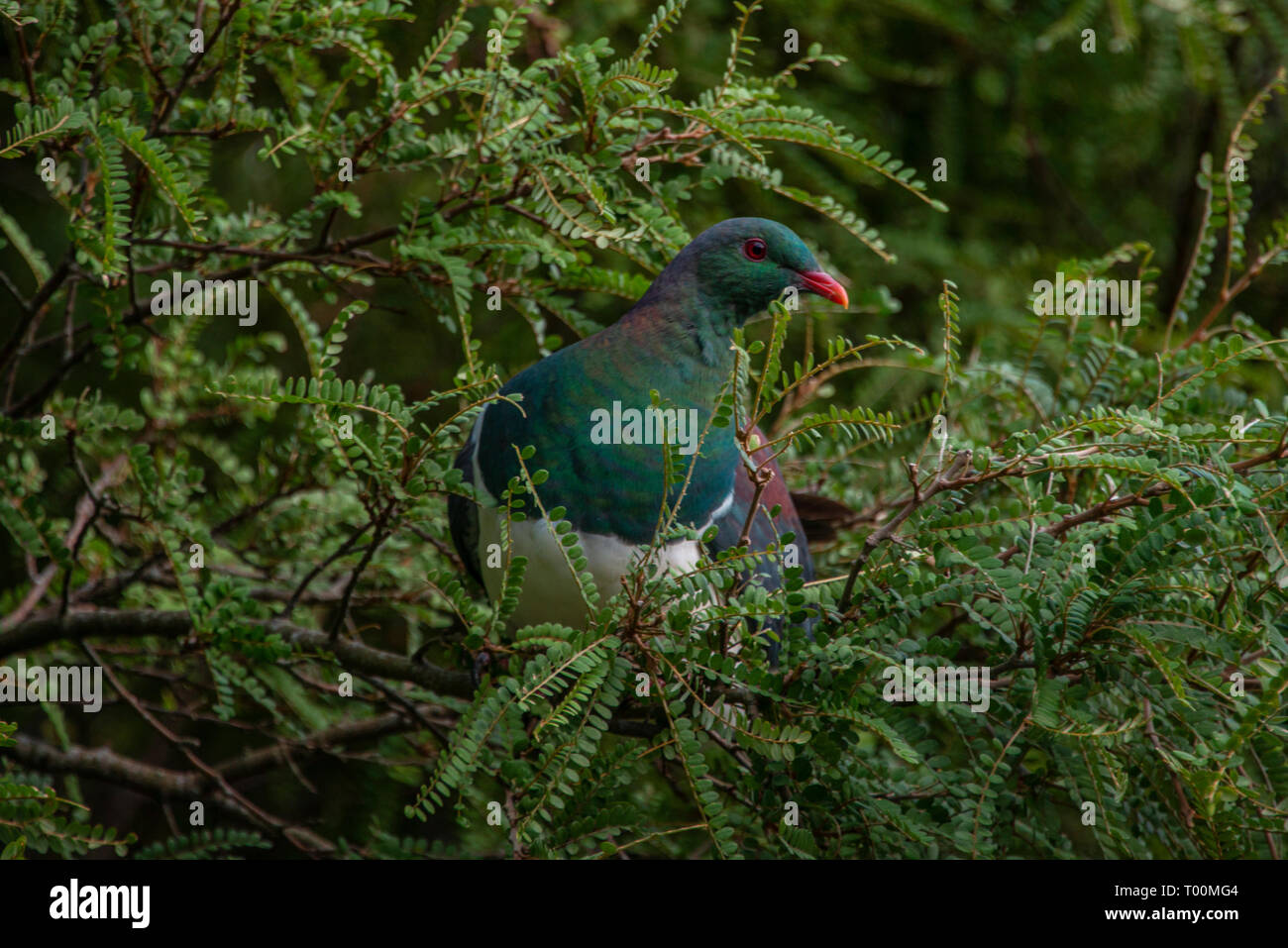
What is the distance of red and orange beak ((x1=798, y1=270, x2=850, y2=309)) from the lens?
2791 millimetres

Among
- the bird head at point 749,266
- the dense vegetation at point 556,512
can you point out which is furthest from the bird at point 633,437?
the dense vegetation at point 556,512

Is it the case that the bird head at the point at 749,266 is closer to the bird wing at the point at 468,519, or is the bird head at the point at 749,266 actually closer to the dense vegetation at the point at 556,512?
the dense vegetation at the point at 556,512

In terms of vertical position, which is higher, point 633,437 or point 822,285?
point 822,285

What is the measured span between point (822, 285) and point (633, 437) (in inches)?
26.3

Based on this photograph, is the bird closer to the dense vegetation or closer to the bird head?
the bird head

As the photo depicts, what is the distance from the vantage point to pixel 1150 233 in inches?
185

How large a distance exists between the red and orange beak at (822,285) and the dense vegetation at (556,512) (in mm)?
97

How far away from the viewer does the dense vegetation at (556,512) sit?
1796mm

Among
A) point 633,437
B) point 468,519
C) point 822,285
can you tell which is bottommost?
point 468,519

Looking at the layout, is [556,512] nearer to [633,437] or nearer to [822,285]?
[633,437]

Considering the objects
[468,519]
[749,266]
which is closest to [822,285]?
[749,266]

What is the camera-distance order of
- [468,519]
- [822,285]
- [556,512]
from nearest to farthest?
[556,512]
[468,519]
[822,285]

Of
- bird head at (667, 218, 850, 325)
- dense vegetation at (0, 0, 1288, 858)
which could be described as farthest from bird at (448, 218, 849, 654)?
dense vegetation at (0, 0, 1288, 858)

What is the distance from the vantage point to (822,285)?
2807 millimetres
